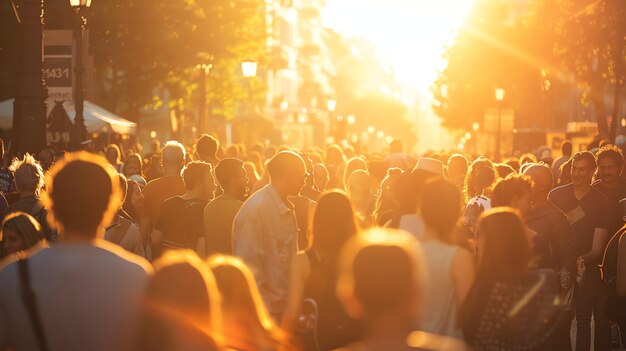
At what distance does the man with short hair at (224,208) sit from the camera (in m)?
10.3

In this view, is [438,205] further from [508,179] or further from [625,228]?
[625,228]

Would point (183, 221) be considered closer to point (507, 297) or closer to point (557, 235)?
point (557, 235)

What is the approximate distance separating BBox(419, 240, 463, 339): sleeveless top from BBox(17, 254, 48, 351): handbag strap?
219cm

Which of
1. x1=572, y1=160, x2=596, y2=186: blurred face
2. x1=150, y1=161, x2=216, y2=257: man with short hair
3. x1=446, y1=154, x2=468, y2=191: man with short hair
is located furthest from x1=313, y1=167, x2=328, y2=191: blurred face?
x1=150, y1=161, x2=216, y2=257: man with short hair

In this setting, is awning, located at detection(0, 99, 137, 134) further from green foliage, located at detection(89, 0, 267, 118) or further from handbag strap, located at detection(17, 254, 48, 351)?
handbag strap, located at detection(17, 254, 48, 351)

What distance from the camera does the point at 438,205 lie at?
6770mm

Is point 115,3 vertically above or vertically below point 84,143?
above

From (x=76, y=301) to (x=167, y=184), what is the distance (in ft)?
25.6

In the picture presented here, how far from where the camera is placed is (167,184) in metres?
12.8

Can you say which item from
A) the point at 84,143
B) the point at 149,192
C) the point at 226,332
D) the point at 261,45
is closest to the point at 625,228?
the point at 149,192

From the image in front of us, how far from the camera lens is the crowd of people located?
436cm

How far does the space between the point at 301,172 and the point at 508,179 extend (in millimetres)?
1323

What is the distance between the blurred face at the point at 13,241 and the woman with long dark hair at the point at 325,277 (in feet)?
4.70

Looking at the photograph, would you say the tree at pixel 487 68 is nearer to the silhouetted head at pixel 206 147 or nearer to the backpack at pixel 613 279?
the silhouetted head at pixel 206 147
